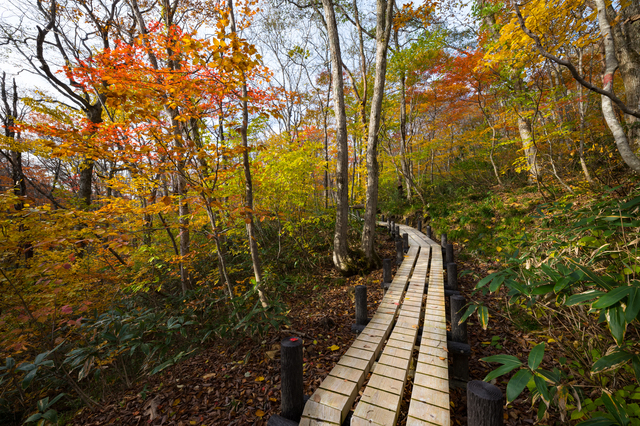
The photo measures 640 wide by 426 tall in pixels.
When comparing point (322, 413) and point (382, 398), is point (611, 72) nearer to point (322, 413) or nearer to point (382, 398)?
point (382, 398)

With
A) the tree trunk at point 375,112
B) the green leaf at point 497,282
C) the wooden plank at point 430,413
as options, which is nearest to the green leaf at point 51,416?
the wooden plank at point 430,413

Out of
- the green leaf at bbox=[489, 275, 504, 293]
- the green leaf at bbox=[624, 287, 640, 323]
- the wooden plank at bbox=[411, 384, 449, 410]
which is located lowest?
the wooden plank at bbox=[411, 384, 449, 410]

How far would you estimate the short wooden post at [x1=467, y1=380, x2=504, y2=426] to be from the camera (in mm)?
1506

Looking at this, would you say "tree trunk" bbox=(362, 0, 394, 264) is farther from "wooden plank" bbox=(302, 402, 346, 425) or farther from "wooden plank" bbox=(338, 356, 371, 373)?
"wooden plank" bbox=(302, 402, 346, 425)

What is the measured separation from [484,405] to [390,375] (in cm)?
124

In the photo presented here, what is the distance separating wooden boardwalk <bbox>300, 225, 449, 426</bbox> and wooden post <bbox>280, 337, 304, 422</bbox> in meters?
0.12

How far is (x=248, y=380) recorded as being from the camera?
331 centimetres

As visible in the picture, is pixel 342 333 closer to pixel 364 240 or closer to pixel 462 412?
pixel 462 412

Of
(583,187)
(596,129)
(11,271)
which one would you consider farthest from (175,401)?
(596,129)

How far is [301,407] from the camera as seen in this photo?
2252 mm

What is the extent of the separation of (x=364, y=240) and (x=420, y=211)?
27.8 ft

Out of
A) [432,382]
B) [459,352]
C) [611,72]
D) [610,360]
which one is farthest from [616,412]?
[611,72]

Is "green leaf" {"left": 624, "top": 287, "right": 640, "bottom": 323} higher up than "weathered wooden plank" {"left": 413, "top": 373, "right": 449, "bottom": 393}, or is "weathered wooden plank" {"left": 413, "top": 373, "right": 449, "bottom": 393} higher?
"green leaf" {"left": 624, "top": 287, "right": 640, "bottom": 323}

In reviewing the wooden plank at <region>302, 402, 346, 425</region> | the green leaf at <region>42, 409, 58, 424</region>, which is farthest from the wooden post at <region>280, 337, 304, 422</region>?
the green leaf at <region>42, 409, 58, 424</region>
